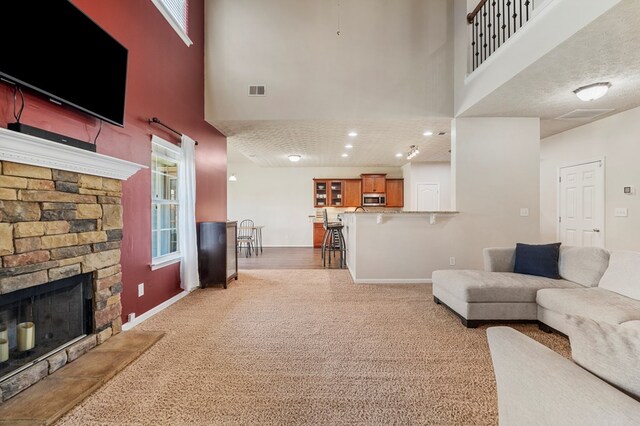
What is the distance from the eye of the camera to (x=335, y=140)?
18.4 feet

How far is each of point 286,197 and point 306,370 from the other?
7257 millimetres

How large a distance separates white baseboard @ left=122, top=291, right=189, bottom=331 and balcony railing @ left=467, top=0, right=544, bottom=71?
5.02 metres

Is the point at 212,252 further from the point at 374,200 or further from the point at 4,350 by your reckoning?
the point at 374,200

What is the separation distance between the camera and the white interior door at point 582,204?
4523mm

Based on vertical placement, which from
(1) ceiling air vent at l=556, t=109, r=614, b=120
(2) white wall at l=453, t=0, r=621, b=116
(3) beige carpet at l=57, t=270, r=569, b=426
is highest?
(2) white wall at l=453, t=0, r=621, b=116

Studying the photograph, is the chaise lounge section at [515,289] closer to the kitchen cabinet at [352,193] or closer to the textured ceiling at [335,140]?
the textured ceiling at [335,140]

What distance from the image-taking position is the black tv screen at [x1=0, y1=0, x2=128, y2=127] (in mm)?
1692

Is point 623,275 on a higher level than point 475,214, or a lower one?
lower

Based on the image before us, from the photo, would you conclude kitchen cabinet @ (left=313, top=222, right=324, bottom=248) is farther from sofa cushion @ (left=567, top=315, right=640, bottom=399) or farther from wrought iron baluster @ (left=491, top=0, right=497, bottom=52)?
sofa cushion @ (left=567, top=315, right=640, bottom=399)

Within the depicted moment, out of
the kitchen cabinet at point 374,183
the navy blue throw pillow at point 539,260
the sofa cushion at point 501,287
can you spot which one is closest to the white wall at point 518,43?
the navy blue throw pillow at point 539,260

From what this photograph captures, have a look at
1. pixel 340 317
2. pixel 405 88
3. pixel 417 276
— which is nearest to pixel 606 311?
pixel 340 317

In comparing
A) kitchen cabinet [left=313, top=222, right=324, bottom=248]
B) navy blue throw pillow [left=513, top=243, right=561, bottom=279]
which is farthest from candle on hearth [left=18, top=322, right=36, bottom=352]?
kitchen cabinet [left=313, top=222, right=324, bottom=248]

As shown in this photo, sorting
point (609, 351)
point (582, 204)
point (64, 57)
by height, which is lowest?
point (609, 351)

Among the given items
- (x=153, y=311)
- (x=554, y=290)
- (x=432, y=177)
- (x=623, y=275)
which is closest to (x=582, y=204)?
(x=623, y=275)
